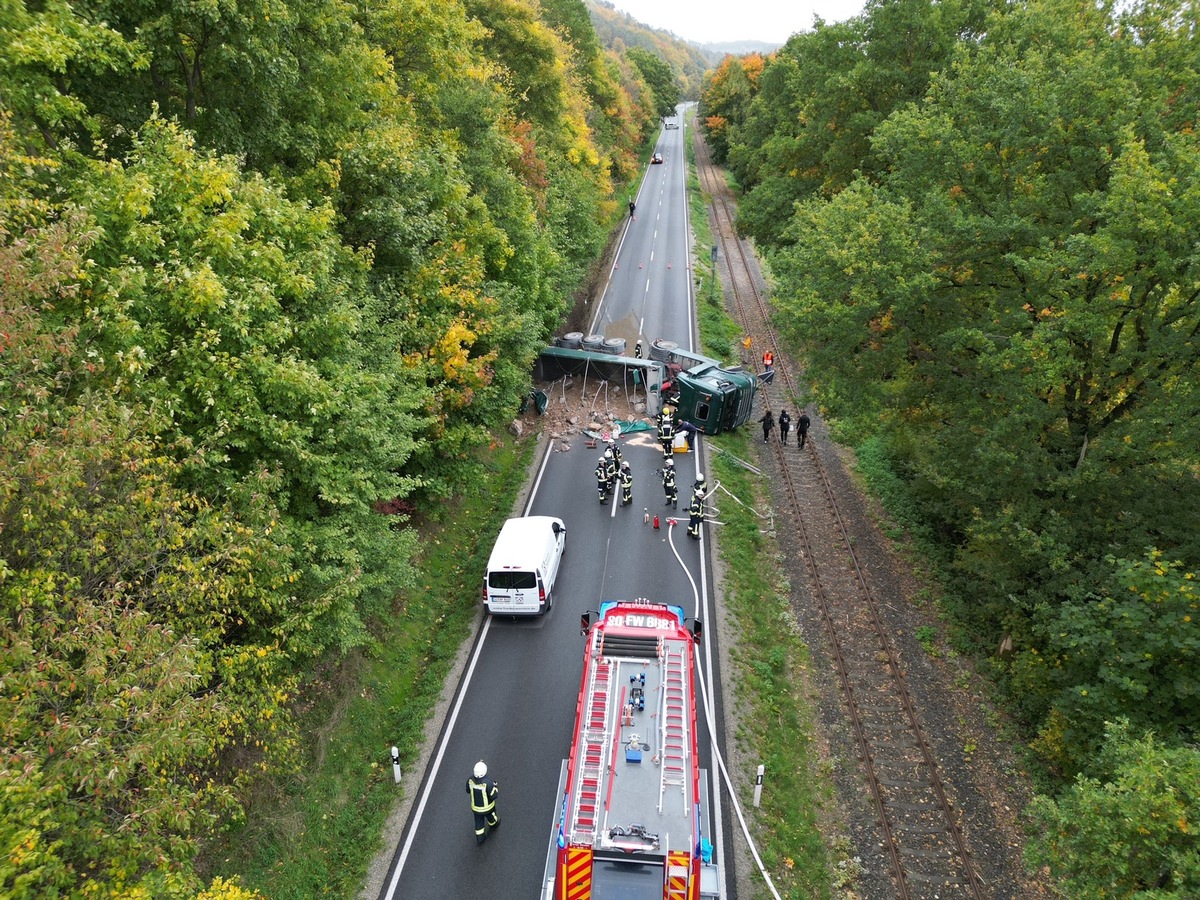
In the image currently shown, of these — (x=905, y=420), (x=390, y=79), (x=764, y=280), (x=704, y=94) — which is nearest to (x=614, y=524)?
(x=905, y=420)

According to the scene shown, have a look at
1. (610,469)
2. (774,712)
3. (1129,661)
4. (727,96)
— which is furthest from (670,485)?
(727,96)

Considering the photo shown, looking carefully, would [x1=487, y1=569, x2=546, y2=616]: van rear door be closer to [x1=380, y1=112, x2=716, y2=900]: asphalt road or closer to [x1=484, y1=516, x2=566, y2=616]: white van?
[x1=484, y1=516, x2=566, y2=616]: white van

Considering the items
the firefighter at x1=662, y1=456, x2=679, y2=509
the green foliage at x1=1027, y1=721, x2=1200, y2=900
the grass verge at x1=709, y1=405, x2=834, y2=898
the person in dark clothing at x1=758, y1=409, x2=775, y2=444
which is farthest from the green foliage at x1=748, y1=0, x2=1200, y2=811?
the firefighter at x1=662, y1=456, x2=679, y2=509

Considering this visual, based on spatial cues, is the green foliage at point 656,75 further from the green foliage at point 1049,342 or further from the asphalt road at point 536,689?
the asphalt road at point 536,689

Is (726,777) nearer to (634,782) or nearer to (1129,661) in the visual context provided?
(634,782)

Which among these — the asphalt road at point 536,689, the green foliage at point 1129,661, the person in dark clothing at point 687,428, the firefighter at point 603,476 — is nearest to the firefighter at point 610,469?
the firefighter at point 603,476

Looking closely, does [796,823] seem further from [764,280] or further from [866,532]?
[764,280]
